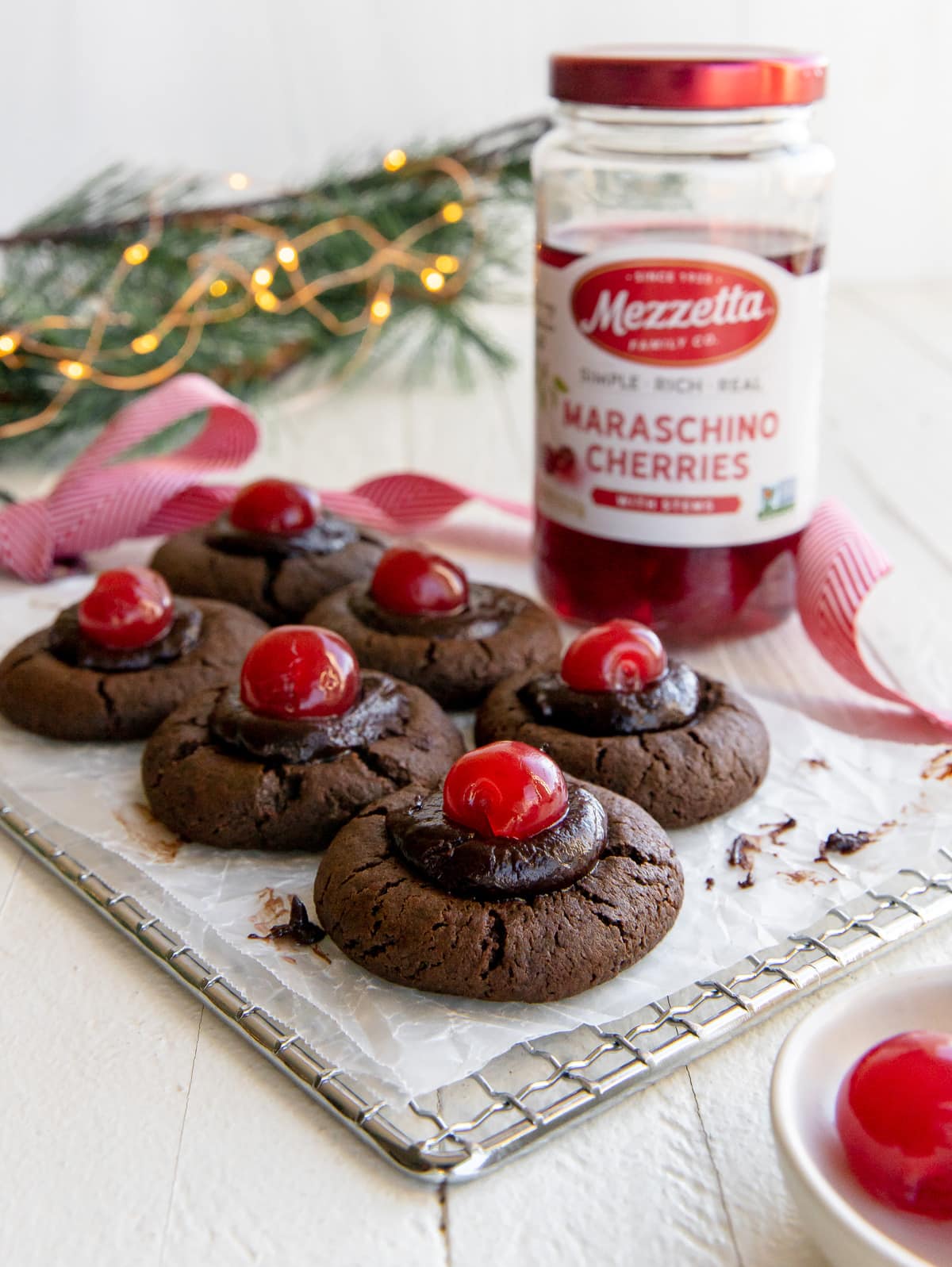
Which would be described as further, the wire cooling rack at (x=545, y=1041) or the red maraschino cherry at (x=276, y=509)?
the red maraschino cherry at (x=276, y=509)

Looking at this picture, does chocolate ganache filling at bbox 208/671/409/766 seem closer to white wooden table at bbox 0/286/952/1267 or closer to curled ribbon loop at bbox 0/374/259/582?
white wooden table at bbox 0/286/952/1267

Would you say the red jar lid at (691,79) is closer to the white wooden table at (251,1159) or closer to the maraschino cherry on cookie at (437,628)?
the maraschino cherry on cookie at (437,628)

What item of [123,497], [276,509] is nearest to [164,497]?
[123,497]

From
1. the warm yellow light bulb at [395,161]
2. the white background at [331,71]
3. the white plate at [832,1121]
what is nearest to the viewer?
the white plate at [832,1121]

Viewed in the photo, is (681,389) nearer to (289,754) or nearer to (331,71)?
(289,754)

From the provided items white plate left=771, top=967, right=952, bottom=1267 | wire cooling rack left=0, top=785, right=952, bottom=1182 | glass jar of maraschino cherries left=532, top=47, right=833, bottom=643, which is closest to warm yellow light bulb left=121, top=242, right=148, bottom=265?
glass jar of maraschino cherries left=532, top=47, right=833, bottom=643

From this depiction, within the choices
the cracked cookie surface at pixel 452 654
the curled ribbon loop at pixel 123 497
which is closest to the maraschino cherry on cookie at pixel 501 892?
the cracked cookie surface at pixel 452 654

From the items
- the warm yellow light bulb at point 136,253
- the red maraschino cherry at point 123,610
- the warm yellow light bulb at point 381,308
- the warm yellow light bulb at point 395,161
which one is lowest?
the warm yellow light bulb at point 381,308
